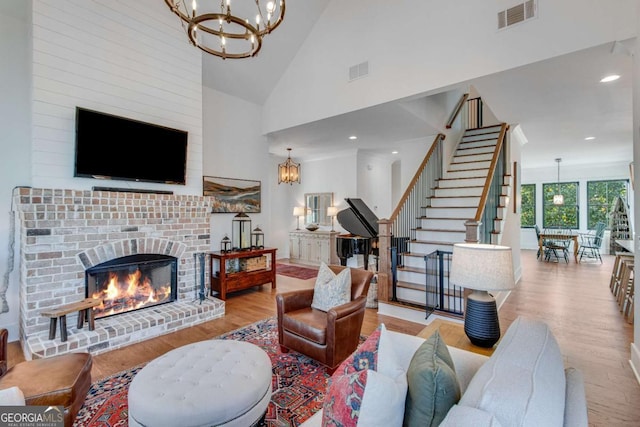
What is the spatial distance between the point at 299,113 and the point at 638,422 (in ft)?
18.0

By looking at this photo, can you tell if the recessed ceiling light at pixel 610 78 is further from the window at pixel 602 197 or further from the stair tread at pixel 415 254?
the window at pixel 602 197

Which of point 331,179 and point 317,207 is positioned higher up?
point 331,179

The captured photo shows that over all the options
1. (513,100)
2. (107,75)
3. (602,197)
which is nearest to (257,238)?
(107,75)

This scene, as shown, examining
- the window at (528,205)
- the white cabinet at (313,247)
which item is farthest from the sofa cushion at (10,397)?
the window at (528,205)

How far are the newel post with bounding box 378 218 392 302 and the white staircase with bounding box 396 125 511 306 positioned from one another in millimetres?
223

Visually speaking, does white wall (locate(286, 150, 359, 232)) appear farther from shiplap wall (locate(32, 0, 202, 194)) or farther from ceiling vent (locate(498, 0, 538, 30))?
ceiling vent (locate(498, 0, 538, 30))

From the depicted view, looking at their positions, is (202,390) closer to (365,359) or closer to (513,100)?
(365,359)

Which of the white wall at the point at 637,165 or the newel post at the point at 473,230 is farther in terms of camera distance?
the newel post at the point at 473,230

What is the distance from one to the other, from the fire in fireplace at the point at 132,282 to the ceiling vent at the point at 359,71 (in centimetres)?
390

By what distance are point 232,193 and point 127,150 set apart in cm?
209

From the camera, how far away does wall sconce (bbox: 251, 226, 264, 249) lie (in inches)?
225

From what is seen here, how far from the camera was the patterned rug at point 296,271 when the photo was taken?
6.77 meters

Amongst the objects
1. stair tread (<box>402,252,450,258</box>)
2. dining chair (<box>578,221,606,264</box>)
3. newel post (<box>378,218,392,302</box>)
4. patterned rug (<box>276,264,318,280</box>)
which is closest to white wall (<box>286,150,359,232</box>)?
patterned rug (<box>276,264,318,280</box>)

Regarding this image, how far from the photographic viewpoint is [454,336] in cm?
221
